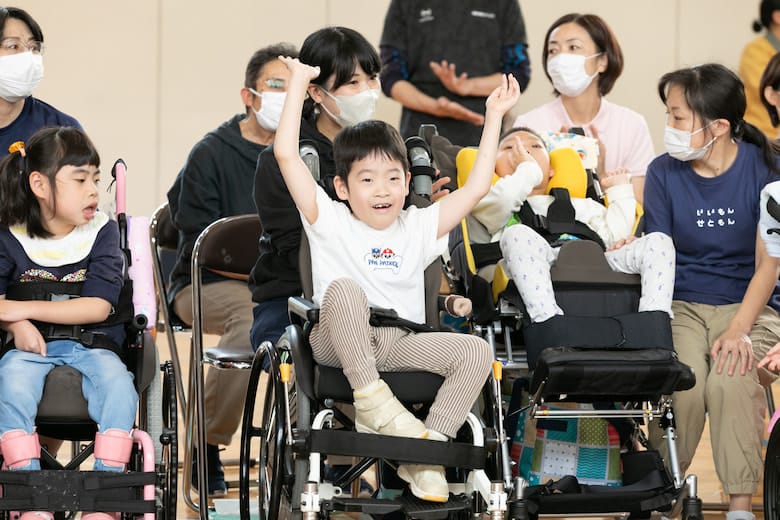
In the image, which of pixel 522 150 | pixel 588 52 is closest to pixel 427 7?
pixel 588 52

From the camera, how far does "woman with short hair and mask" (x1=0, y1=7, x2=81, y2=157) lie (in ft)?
11.7

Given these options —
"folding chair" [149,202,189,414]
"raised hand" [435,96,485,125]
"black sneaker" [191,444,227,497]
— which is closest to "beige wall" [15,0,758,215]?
"raised hand" [435,96,485,125]

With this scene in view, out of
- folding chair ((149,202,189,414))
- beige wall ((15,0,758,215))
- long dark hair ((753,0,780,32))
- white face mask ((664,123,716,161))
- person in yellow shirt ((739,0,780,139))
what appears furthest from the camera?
beige wall ((15,0,758,215))

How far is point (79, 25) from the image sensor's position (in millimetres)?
6984

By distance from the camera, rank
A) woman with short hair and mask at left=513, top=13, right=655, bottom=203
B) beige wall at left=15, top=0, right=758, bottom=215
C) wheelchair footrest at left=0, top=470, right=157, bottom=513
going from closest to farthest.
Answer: wheelchair footrest at left=0, top=470, right=157, bottom=513
woman with short hair and mask at left=513, top=13, right=655, bottom=203
beige wall at left=15, top=0, right=758, bottom=215

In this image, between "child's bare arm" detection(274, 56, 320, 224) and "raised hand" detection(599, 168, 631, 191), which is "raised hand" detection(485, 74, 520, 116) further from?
"raised hand" detection(599, 168, 631, 191)

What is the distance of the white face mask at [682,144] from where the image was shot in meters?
3.50

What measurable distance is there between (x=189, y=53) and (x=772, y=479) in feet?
16.0

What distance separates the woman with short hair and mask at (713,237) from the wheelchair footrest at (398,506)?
86cm

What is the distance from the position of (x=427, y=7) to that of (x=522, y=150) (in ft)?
5.85

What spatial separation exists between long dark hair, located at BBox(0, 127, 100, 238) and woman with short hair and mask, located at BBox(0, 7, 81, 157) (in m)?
0.57

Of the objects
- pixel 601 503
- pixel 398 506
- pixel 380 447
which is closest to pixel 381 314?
pixel 380 447

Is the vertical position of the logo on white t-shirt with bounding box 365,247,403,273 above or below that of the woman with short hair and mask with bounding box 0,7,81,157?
below

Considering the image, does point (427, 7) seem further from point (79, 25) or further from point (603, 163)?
point (79, 25)
